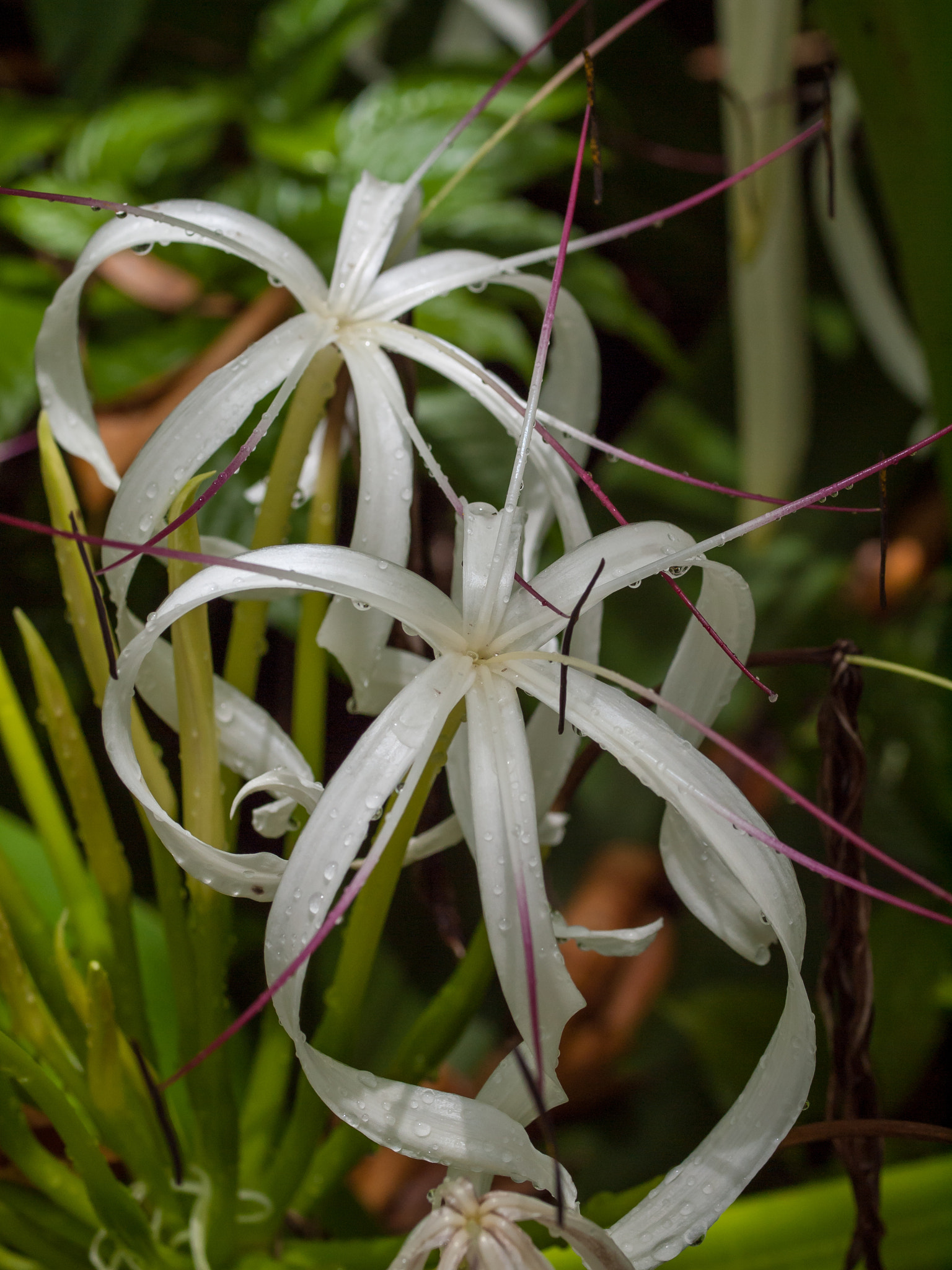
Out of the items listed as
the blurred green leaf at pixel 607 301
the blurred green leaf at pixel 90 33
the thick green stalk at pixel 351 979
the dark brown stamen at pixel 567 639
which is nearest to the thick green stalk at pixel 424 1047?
the thick green stalk at pixel 351 979

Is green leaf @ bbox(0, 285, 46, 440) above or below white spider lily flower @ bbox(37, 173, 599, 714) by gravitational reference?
above

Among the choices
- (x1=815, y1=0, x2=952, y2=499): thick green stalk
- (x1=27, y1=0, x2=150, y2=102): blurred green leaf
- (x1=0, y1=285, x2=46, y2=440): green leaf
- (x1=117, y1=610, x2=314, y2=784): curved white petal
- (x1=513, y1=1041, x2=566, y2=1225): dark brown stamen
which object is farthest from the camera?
(x1=27, y1=0, x2=150, y2=102): blurred green leaf

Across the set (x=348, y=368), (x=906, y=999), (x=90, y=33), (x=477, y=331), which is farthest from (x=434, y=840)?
(x=90, y=33)

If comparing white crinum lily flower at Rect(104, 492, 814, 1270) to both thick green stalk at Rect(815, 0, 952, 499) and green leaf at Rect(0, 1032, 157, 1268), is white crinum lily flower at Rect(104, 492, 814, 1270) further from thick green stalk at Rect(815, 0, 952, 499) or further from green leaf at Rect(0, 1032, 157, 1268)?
thick green stalk at Rect(815, 0, 952, 499)

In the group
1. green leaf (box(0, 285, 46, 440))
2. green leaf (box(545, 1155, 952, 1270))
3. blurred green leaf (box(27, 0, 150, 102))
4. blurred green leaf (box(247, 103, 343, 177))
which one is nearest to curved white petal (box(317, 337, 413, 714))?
green leaf (box(545, 1155, 952, 1270))

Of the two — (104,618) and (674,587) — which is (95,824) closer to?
(104,618)

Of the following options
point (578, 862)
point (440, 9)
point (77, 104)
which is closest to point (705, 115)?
point (440, 9)

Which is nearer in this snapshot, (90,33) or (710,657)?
(710,657)

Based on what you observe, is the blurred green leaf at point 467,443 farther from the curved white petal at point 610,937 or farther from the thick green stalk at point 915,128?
the curved white petal at point 610,937
